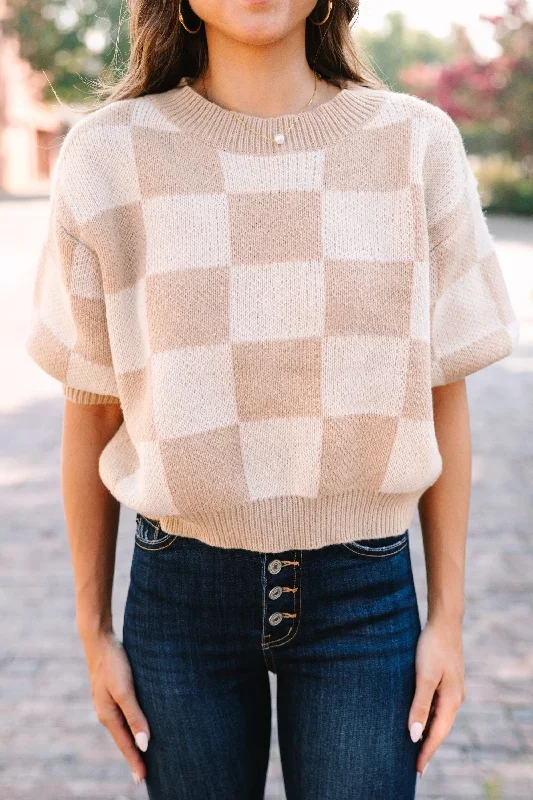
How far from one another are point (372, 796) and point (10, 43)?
3418 centimetres

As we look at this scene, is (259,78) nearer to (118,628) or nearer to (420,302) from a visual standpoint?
(420,302)

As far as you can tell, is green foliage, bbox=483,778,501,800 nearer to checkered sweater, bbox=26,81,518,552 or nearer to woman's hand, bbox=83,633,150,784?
woman's hand, bbox=83,633,150,784

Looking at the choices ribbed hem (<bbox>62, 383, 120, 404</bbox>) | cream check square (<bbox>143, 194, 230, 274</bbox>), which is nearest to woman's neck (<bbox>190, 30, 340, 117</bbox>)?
cream check square (<bbox>143, 194, 230, 274</bbox>)

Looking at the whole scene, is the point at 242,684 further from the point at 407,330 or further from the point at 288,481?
the point at 407,330

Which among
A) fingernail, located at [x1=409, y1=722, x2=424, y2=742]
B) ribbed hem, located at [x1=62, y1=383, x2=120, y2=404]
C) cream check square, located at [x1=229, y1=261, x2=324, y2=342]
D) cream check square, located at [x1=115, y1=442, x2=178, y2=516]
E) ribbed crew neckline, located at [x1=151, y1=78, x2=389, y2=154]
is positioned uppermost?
ribbed crew neckline, located at [x1=151, y1=78, x2=389, y2=154]

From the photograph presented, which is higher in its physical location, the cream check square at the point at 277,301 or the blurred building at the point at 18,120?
the cream check square at the point at 277,301

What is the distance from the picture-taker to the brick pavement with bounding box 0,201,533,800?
3096 mm

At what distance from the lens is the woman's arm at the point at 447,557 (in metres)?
1.53

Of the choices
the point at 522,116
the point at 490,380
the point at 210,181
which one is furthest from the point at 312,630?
the point at 522,116

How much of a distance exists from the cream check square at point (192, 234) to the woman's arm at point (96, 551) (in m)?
0.31

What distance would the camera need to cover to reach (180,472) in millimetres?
1436

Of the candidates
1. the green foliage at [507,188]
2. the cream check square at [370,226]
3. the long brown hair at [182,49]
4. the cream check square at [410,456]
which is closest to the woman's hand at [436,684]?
the cream check square at [410,456]

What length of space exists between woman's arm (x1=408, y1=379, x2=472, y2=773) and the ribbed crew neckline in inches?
18.0

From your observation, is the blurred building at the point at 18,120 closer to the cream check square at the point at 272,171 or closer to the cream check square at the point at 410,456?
the cream check square at the point at 272,171
